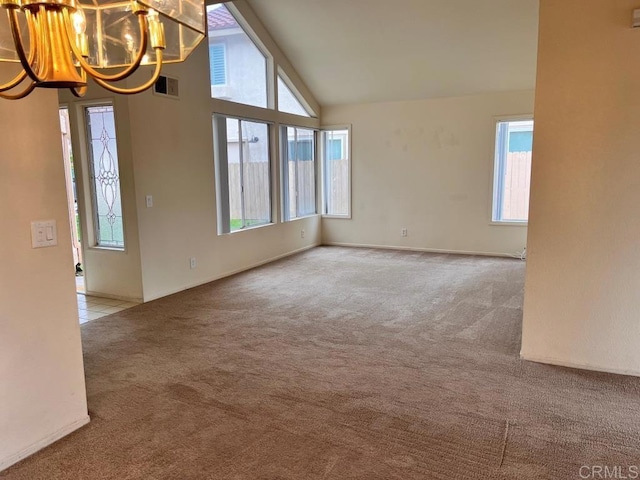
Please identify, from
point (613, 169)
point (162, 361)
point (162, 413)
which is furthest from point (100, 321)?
point (613, 169)

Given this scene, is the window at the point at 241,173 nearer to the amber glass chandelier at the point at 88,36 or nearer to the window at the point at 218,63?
the window at the point at 218,63

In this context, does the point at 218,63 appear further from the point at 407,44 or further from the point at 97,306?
the point at 97,306

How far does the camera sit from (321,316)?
4.17m

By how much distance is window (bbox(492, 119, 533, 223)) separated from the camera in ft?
22.1

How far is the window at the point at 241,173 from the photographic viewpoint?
224 inches

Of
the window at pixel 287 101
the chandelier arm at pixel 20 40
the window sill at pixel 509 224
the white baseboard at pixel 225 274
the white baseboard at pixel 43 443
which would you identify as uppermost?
the window at pixel 287 101

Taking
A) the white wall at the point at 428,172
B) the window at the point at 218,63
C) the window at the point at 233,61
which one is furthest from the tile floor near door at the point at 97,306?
the white wall at the point at 428,172

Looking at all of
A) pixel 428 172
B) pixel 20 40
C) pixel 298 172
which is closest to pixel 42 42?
pixel 20 40

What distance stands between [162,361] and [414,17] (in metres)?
4.83

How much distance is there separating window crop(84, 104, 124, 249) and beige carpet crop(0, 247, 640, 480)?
3.19 ft

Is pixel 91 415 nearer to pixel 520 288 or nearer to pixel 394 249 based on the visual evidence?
pixel 520 288

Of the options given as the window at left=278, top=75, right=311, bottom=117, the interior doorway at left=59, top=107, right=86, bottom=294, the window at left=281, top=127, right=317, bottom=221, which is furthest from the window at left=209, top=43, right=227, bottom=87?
the interior doorway at left=59, top=107, right=86, bottom=294

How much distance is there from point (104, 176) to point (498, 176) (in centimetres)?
543

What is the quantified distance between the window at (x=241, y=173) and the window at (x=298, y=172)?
0.44 m
